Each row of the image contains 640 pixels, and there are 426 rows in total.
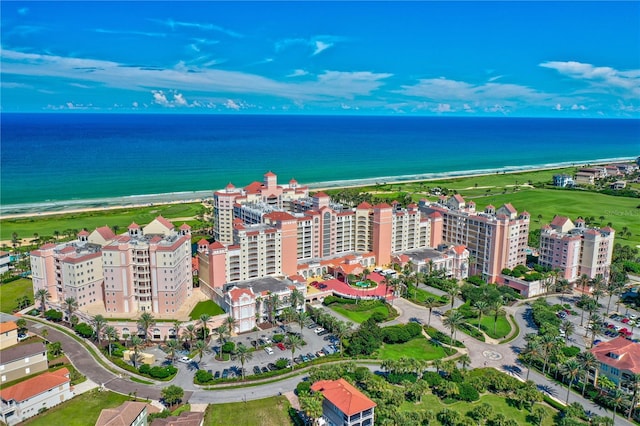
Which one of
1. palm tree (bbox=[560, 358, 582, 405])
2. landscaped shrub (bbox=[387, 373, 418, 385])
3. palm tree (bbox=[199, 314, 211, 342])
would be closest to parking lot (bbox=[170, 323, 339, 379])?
palm tree (bbox=[199, 314, 211, 342])

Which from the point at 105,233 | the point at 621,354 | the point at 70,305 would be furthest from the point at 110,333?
the point at 621,354

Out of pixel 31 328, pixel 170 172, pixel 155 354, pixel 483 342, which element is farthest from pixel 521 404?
pixel 170 172

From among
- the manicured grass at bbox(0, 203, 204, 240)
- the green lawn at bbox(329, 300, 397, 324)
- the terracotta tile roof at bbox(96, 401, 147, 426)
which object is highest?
the manicured grass at bbox(0, 203, 204, 240)

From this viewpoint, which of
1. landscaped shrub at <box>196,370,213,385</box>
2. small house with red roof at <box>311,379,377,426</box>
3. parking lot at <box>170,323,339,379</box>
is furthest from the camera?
parking lot at <box>170,323,339,379</box>

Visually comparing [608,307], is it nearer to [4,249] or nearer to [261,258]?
[261,258]

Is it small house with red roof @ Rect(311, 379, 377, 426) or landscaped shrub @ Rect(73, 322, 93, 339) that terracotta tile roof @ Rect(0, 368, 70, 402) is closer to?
landscaped shrub @ Rect(73, 322, 93, 339)

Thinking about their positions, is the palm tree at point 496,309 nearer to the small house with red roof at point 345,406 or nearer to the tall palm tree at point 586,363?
the tall palm tree at point 586,363

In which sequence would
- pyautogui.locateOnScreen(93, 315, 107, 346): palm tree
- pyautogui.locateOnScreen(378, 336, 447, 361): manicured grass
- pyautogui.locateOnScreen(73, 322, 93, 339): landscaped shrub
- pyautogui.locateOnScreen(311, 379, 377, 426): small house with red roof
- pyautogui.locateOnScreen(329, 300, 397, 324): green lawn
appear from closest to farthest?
pyautogui.locateOnScreen(311, 379, 377, 426): small house with red roof, pyautogui.locateOnScreen(378, 336, 447, 361): manicured grass, pyautogui.locateOnScreen(93, 315, 107, 346): palm tree, pyautogui.locateOnScreen(73, 322, 93, 339): landscaped shrub, pyautogui.locateOnScreen(329, 300, 397, 324): green lawn
